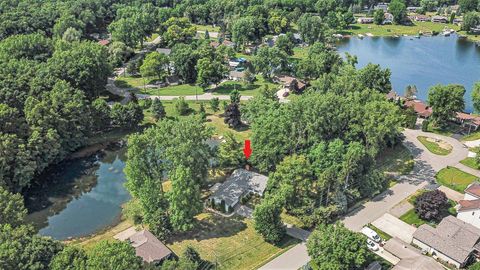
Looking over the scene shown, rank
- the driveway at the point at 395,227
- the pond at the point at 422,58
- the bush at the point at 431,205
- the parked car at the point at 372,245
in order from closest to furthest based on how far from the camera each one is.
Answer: the parked car at the point at 372,245 < the driveway at the point at 395,227 < the bush at the point at 431,205 < the pond at the point at 422,58

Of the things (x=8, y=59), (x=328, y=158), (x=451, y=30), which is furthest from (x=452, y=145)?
(x=451, y=30)

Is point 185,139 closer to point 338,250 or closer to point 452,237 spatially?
point 338,250

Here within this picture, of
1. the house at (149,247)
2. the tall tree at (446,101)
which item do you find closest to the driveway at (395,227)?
the house at (149,247)

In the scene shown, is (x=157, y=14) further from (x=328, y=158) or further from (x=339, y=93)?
(x=328, y=158)

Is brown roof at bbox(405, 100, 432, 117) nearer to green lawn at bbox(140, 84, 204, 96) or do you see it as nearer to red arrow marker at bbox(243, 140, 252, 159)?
red arrow marker at bbox(243, 140, 252, 159)

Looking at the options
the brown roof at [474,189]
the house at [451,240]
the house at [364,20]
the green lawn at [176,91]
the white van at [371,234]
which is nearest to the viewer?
the house at [451,240]

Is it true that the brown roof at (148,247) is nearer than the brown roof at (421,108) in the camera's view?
Yes

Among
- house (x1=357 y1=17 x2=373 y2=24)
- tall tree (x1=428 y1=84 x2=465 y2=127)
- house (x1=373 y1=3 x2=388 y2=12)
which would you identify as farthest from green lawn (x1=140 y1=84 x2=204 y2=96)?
house (x1=373 y1=3 x2=388 y2=12)

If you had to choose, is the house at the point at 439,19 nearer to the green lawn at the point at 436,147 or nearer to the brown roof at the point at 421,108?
the brown roof at the point at 421,108
